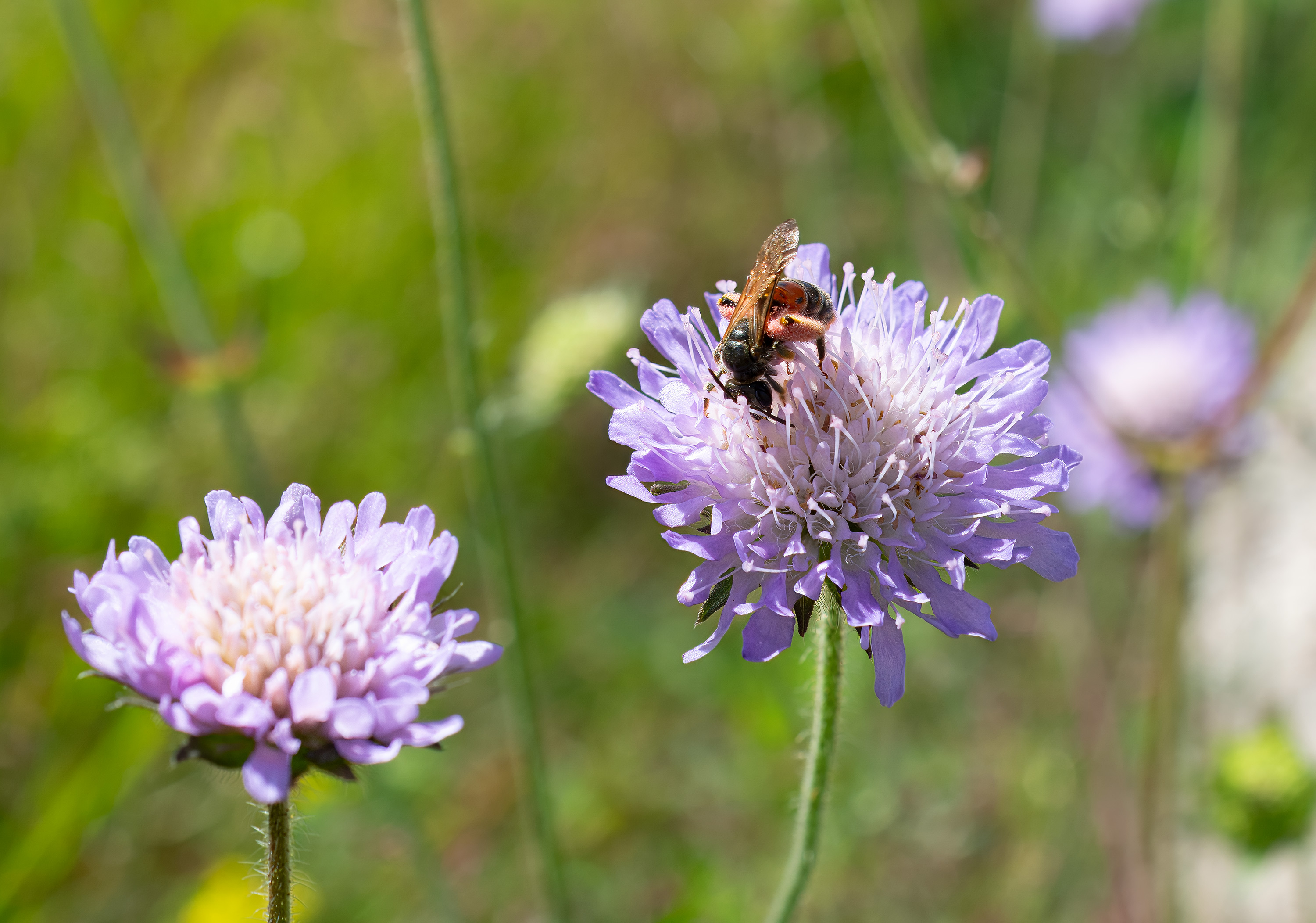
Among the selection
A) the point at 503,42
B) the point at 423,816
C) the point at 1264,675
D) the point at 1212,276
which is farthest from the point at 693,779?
the point at 503,42

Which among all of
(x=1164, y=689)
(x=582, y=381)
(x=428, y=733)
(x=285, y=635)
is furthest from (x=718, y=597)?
(x=1164, y=689)

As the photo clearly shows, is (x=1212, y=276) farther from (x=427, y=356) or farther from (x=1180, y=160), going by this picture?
(x=427, y=356)

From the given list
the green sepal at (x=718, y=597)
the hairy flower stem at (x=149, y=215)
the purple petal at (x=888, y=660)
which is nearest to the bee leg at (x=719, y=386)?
the green sepal at (x=718, y=597)

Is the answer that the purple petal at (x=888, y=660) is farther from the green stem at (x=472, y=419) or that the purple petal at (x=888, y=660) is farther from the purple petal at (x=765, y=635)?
the green stem at (x=472, y=419)

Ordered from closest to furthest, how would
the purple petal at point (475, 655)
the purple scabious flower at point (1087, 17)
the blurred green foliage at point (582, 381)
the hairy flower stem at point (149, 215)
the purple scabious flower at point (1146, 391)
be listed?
the purple petal at point (475, 655) → the hairy flower stem at point (149, 215) → the blurred green foliage at point (582, 381) → the purple scabious flower at point (1146, 391) → the purple scabious flower at point (1087, 17)

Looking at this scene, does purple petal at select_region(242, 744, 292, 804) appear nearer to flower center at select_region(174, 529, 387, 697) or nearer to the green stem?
flower center at select_region(174, 529, 387, 697)
